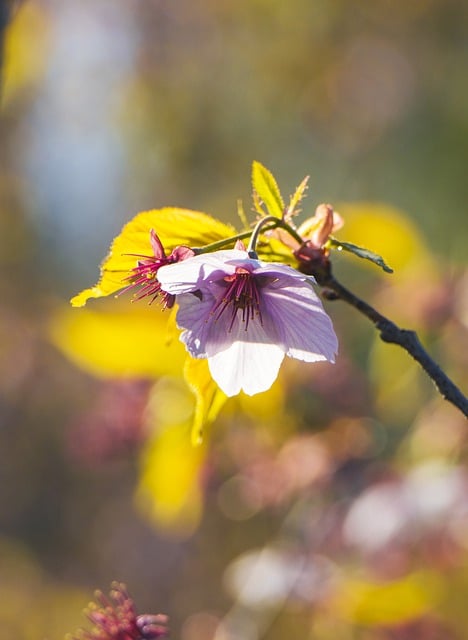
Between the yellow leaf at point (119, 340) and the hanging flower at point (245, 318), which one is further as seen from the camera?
the yellow leaf at point (119, 340)

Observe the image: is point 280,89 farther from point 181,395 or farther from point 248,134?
point 181,395

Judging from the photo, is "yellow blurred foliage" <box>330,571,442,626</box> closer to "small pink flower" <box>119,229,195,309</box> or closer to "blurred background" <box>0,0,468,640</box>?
"blurred background" <box>0,0,468,640</box>

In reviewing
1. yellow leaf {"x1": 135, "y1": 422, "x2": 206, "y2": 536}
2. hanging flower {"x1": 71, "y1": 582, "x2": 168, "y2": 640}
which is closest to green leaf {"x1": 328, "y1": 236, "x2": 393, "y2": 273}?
hanging flower {"x1": 71, "y1": 582, "x2": 168, "y2": 640}

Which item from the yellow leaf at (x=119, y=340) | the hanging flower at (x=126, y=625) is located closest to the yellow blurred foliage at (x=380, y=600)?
the yellow leaf at (x=119, y=340)

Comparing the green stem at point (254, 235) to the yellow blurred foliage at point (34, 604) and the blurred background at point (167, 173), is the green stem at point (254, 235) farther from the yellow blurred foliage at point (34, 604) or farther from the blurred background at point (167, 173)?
the yellow blurred foliage at point (34, 604)

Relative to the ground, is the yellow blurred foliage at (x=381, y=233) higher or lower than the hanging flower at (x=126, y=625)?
higher

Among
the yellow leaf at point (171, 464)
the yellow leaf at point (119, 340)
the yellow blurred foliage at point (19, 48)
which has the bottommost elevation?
the yellow leaf at point (171, 464)

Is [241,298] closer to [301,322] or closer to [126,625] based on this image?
[301,322]

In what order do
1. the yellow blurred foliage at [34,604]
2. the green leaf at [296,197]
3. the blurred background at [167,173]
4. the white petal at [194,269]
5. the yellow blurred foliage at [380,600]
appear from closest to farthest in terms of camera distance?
the white petal at [194,269], the green leaf at [296,197], the yellow blurred foliage at [380,600], the yellow blurred foliage at [34,604], the blurred background at [167,173]
